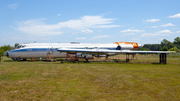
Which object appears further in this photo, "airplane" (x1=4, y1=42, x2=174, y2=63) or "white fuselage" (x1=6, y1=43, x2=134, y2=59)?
"white fuselage" (x1=6, y1=43, x2=134, y2=59)

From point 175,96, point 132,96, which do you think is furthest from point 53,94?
point 175,96

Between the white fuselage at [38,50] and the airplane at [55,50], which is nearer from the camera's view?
the airplane at [55,50]

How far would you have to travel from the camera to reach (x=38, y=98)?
22.6ft

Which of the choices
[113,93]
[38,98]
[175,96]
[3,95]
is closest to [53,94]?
[38,98]

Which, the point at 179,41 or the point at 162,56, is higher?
the point at 179,41

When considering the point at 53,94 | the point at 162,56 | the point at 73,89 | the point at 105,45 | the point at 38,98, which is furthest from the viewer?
the point at 105,45

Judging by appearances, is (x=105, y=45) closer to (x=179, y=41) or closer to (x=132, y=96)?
(x=132, y=96)

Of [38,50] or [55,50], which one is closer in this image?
[38,50]

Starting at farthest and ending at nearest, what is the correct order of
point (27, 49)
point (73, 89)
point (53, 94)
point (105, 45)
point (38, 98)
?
point (105, 45)
point (27, 49)
point (73, 89)
point (53, 94)
point (38, 98)

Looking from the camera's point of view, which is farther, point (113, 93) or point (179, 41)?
point (179, 41)

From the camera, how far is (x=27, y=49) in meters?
27.3

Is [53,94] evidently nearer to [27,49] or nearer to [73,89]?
[73,89]

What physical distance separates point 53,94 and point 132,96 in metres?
A: 3.60

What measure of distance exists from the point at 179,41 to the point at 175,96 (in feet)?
341
